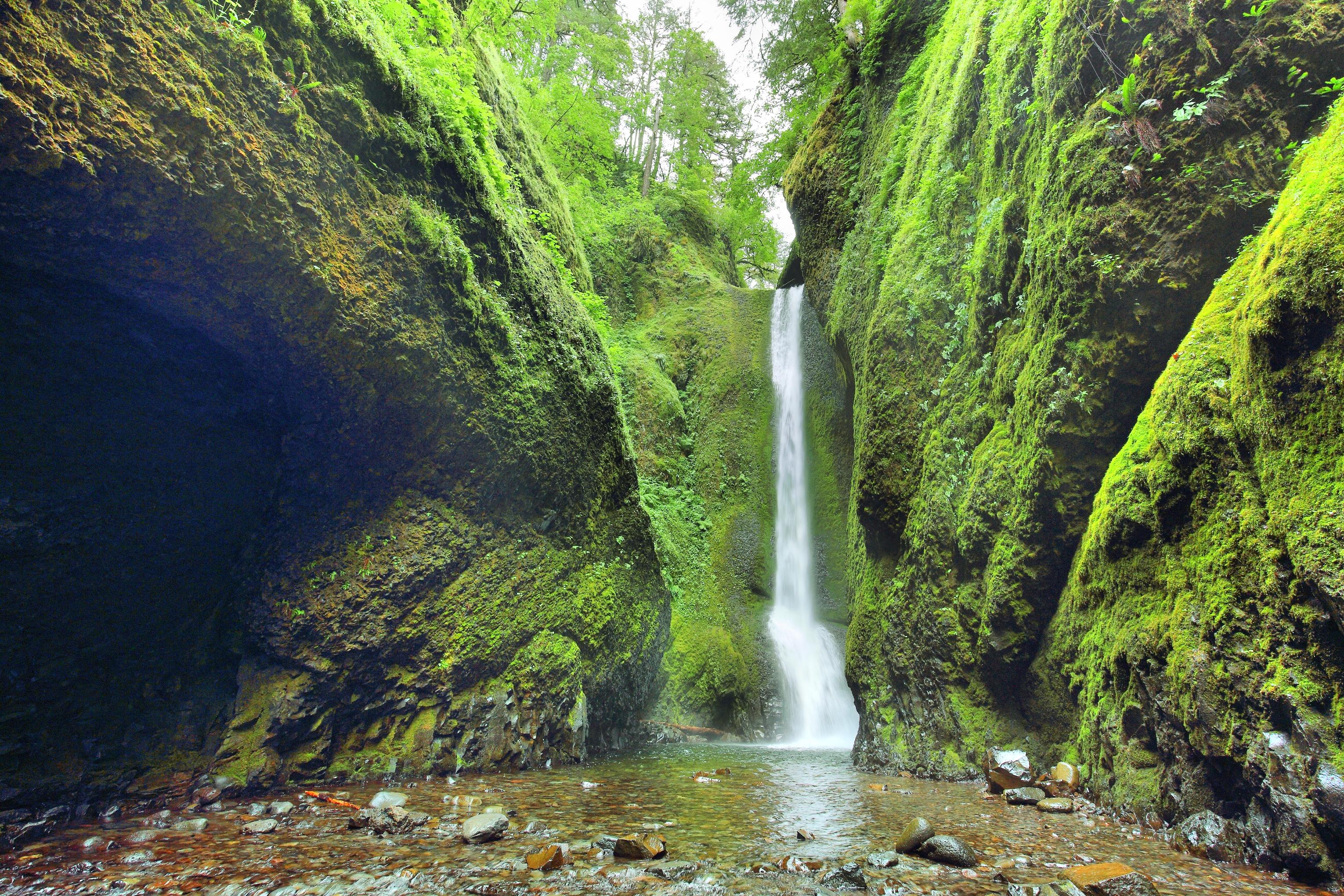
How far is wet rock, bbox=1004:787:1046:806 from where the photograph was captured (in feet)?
14.7

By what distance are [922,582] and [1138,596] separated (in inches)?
124

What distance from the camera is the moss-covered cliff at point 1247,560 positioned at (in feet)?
8.73

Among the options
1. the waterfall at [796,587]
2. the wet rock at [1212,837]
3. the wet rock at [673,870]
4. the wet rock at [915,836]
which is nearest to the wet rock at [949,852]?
the wet rock at [915,836]

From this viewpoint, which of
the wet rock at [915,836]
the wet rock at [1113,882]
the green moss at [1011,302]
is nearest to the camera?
the wet rock at [1113,882]

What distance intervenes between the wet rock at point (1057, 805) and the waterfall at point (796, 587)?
751cm

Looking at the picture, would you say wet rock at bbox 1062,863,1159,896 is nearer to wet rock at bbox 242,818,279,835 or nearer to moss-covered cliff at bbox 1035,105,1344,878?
moss-covered cliff at bbox 1035,105,1344,878

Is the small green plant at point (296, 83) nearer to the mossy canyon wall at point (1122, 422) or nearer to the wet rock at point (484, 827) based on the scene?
the wet rock at point (484, 827)

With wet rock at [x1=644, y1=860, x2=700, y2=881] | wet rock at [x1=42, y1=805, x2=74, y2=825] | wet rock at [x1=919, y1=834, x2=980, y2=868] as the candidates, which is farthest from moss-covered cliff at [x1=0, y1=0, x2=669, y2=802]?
wet rock at [x1=919, y1=834, x2=980, y2=868]

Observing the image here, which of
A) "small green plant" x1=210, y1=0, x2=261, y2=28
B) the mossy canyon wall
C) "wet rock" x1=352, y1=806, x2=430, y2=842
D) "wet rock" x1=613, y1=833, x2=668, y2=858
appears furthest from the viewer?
"small green plant" x1=210, y1=0, x2=261, y2=28

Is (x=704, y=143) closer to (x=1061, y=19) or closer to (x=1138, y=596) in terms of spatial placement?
(x=1061, y=19)

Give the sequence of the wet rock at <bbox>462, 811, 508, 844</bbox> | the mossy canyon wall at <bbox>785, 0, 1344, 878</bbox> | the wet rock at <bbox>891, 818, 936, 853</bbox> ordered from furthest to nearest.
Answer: the wet rock at <bbox>462, 811, 508, 844</bbox> < the wet rock at <bbox>891, 818, 936, 853</bbox> < the mossy canyon wall at <bbox>785, 0, 1344, 878</bbox>

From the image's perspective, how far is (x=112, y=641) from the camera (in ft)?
13.3

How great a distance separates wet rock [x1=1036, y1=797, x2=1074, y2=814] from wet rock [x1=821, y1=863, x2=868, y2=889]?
7.25 feet

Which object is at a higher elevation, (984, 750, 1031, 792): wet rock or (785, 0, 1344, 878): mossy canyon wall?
(785, 0, 1344, 878): mossy canyon wall
